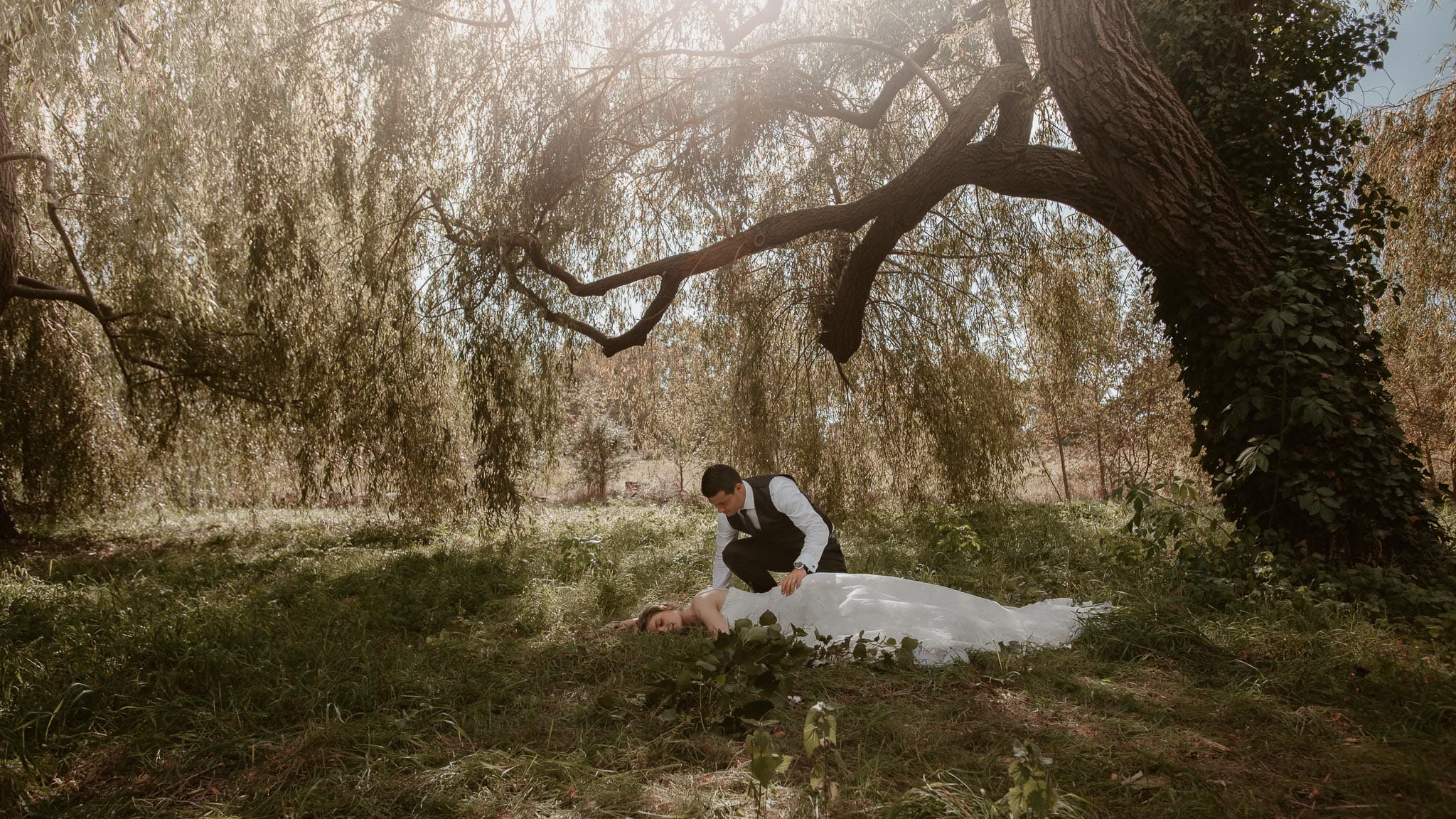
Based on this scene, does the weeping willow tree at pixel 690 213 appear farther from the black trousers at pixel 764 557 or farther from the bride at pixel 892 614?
the black trousers at pixel 764 557

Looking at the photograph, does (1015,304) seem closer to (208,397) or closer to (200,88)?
(200,88)

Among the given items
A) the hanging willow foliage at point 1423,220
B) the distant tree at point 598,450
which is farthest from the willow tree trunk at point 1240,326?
the distant tree at point 598,450

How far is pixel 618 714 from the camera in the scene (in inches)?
120

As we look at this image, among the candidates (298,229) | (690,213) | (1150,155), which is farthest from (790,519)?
(298,229)

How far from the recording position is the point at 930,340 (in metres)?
7.49

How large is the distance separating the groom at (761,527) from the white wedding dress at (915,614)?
379 mm

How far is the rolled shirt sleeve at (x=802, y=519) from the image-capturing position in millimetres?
4293

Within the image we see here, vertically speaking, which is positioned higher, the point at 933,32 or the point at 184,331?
the point at 933,32

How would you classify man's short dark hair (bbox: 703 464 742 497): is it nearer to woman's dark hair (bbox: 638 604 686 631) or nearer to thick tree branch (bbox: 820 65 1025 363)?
woman's dark hair (bbox: 638 604 686 631)

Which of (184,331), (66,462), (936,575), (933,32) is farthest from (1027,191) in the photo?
(66,462)

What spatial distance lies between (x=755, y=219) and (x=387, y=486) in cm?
390

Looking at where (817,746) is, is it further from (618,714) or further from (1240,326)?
(1240,326)

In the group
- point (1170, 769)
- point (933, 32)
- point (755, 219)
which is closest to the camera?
point (1170, 769)

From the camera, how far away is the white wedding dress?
12.2 ft
